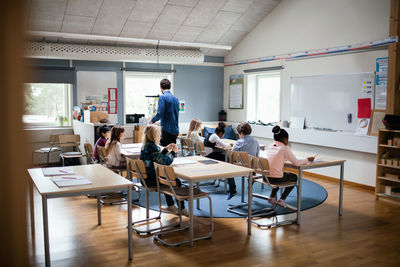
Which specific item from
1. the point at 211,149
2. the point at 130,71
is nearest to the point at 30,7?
the point at 211,149

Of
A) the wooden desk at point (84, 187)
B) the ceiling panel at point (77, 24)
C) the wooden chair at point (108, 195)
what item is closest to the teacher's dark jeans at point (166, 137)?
the wooden chair at point (108, 195)

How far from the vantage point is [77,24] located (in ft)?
23.1

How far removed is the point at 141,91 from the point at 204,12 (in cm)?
242

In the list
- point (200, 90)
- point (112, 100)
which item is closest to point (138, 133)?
point (112, 100)

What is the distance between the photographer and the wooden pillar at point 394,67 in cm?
516

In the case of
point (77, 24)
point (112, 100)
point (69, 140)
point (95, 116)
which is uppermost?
point (77, 24)

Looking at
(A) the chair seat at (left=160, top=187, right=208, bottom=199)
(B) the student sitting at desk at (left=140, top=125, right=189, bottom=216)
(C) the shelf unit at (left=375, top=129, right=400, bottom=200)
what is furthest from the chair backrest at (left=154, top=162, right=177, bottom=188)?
(C) the shelf unit at (left=375, top=129, right=400, bottom=200)

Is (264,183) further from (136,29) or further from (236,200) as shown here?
(136,29)

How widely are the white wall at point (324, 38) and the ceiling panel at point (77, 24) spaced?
3477 mm

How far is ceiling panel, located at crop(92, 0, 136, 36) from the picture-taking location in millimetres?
6727

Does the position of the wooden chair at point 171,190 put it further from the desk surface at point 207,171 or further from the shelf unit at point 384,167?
the shelf unit at point 384,167

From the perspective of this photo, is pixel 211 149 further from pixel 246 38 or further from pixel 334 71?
pixel 246 38

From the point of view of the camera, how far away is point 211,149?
6.12 metres

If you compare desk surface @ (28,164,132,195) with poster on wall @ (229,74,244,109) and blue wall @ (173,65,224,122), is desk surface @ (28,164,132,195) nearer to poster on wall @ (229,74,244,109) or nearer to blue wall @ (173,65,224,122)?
blue wall @ (173,65,224,122)
